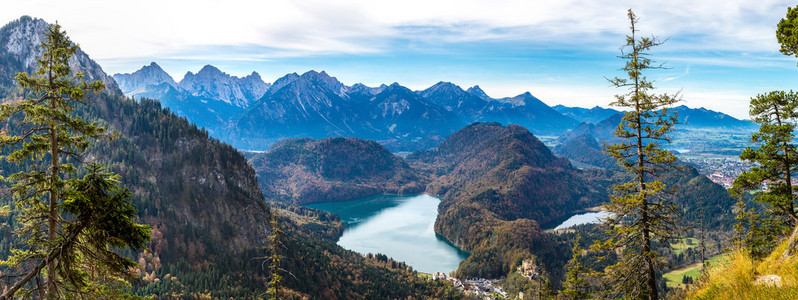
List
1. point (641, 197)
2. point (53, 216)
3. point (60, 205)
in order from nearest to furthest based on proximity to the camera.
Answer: point (60, 205), point (53, 216), point (641, 197)

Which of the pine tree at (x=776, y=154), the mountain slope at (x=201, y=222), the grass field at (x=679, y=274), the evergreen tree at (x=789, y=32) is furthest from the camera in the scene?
the grass field at (x=679, y=274)

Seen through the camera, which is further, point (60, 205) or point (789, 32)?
point (789, 32)

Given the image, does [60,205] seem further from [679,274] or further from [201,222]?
[679,274]

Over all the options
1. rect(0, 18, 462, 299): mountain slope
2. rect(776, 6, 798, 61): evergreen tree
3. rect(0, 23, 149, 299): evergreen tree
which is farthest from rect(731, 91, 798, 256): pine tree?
rect(0, 18, 462, 299): mountain slope

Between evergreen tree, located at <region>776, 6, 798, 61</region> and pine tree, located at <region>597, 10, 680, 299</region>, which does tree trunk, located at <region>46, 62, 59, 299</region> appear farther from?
evergreen tree, located at <region>776, 6, 798, 61</region>

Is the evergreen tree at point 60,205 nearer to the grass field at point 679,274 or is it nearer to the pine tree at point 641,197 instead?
the pine tree at point 641,197

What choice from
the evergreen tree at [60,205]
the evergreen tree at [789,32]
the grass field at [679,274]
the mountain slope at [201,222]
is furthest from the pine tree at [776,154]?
the grass field at [679,274]

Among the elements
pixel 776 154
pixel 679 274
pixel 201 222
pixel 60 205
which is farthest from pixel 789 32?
pixel 679 274

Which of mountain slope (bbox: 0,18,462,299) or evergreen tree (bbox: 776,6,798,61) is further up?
evergreen tree (bbox: 776,6,798,61)
